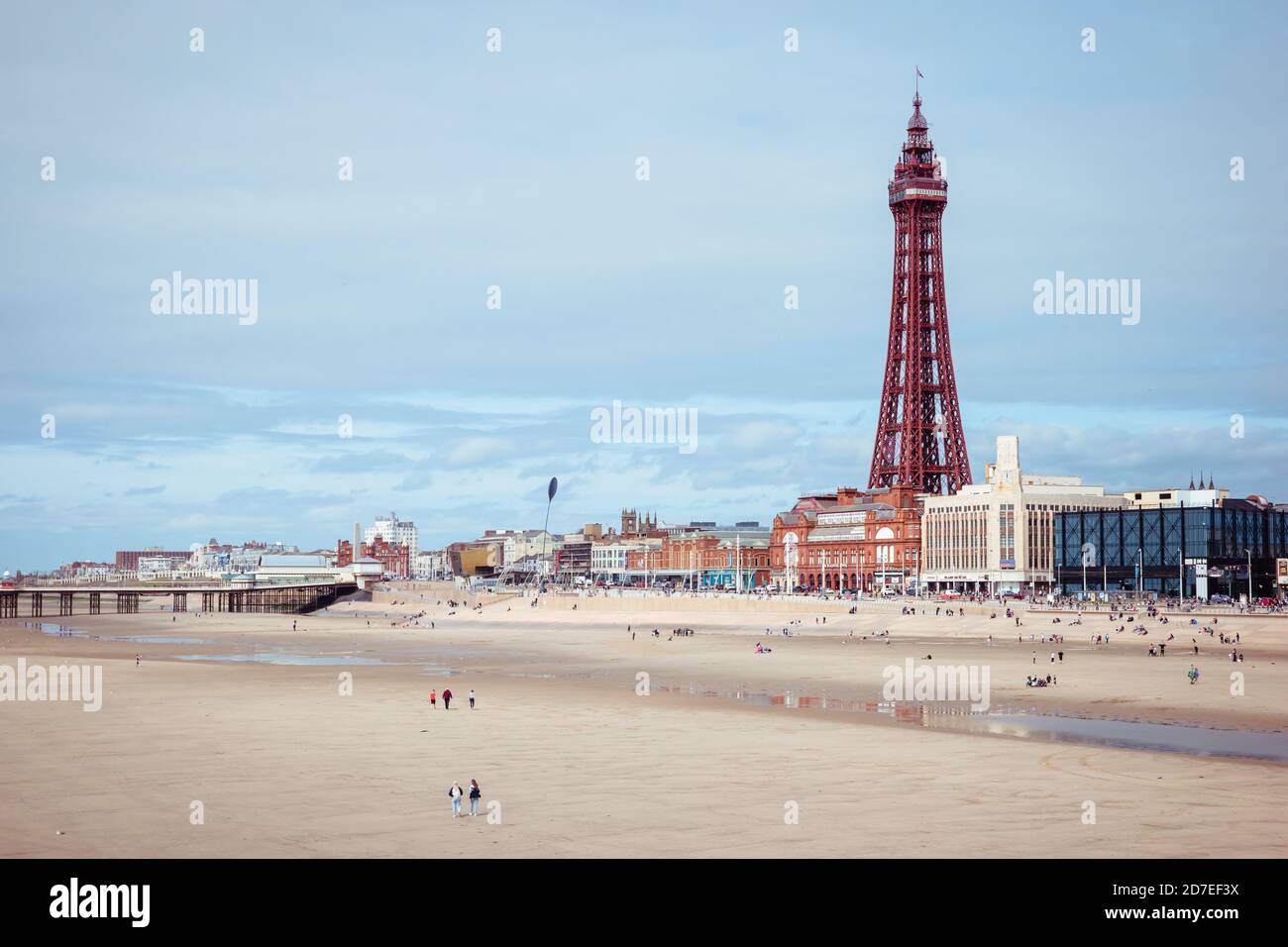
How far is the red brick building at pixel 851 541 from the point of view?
5832 inches

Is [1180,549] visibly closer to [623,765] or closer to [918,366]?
[918,366]

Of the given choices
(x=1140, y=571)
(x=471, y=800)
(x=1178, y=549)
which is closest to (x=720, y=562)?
(x=1140, y=571)

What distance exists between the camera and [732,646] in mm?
69625

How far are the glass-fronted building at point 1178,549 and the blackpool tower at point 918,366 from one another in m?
31.7

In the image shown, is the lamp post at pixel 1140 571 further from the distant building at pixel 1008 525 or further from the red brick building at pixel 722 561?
the red brick building at pixel 722 561

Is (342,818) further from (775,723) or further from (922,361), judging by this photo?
(922,361)

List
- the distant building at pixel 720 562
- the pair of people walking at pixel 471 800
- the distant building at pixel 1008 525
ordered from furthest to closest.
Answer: the distant building at pixel 720 562
the distant building at pixel 1008 525
the pair of people walking at pixel 471 800

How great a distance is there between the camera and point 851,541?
15462 cm

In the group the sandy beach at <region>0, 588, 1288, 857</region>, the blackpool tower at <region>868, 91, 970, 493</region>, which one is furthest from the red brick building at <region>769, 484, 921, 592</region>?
the sandy beach at <region>0, 588, 1288, 857</region>

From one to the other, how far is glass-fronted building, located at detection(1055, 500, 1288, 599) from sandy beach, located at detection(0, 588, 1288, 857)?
56903 millimetres

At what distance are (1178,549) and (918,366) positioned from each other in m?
48.3

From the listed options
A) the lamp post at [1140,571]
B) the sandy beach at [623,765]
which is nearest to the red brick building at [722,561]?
the lamp post at [1140,571]

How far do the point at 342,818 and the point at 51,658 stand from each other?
42832mm
